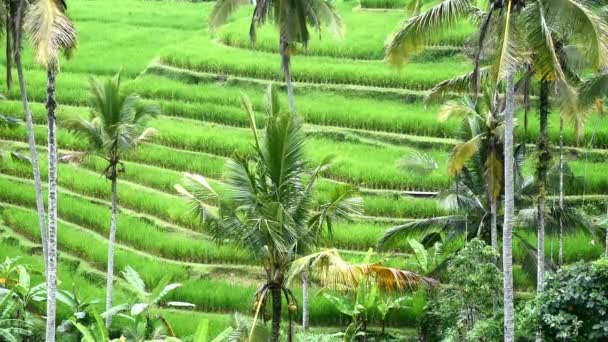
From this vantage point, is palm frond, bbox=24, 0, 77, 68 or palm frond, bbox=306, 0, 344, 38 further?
palm frond, bbox=306, 0, 344, 38

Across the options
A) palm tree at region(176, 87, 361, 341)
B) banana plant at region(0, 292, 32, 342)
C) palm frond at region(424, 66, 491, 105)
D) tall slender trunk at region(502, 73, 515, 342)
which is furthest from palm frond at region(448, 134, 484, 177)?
banana plant at region(0, 292, 32, 342)

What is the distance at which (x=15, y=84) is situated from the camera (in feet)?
118

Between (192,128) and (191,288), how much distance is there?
25.9ft

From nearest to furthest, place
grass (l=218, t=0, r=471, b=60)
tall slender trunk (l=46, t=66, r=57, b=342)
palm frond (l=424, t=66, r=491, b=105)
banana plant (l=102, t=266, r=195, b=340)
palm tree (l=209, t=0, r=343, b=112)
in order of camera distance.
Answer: tall slender trunk (l=46, t=66, r=57, b=342)
palm frond (l=424, t=66, r=491, b=105)
banana plant (l=102, t=266, r=195, b=340)
palm tree (l=209, t=0, r=343, b=112)
grass (l=218, t=0, r=471, b=60)

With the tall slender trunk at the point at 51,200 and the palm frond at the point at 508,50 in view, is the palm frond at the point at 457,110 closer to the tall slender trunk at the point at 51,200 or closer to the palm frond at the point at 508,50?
the palm frond at the point at 508,50

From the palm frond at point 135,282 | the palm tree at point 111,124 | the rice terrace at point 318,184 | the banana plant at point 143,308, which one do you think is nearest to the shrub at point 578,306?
the rice terrace at point 318,184

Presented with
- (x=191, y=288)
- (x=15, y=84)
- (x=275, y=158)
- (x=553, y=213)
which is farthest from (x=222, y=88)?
(x=275, y=158)

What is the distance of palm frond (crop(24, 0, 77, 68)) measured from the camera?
58.1ft

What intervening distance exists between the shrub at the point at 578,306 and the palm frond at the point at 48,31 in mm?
8432

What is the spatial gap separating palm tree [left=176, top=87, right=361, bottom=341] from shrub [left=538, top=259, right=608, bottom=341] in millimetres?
3403

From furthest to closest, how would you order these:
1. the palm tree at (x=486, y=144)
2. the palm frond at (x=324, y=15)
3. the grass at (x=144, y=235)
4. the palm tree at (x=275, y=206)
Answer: the grass at (x=144, y=235) → the palm frond at (x=324, y=15) → the palm tree at (x=486, y=144) → the palm tree at (x=275, y=206)

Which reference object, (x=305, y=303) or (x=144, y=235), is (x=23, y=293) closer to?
(x=144, y=235)

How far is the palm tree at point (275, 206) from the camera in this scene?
17609 millimetres

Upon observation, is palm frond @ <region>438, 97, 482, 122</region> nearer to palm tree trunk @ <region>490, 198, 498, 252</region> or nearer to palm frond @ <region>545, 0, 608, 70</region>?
palm tree trunk @ <region>490, 198, 498, 252</region>
